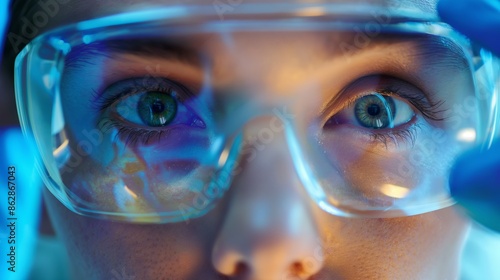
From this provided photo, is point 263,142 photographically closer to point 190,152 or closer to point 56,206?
point 190,152

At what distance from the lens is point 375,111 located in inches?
31.3

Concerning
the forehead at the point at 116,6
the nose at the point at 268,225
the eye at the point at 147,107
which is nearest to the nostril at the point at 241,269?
the nose at the point at 268,225

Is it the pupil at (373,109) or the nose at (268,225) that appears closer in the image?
the nose at (268,225)

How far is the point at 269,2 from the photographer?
2.21 feet

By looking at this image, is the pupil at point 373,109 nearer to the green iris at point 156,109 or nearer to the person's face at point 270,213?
the person's face at point 270,213

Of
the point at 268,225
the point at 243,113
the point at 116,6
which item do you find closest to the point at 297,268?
the point at 268,225

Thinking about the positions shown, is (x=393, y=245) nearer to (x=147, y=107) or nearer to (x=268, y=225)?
(x=268, y=225)

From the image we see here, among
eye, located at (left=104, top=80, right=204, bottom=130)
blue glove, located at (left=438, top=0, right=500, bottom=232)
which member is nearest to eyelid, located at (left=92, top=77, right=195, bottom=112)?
eye, located at (left=104, top=80, right=204, bottom=130)

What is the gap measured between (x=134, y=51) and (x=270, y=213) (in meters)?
0.27

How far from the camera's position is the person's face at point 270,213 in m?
0.69

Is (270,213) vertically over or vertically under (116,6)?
under

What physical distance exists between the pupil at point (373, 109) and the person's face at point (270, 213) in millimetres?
49

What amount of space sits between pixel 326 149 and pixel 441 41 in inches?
8.0

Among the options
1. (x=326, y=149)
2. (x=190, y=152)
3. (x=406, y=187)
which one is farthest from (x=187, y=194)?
(x=406, y=187)
